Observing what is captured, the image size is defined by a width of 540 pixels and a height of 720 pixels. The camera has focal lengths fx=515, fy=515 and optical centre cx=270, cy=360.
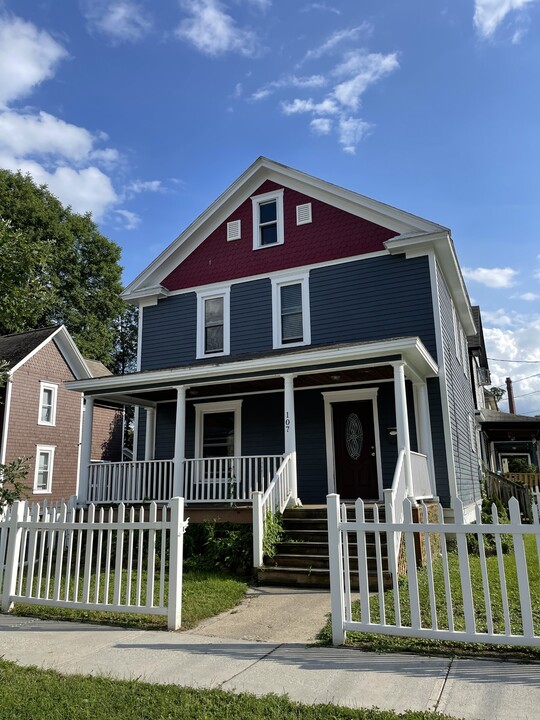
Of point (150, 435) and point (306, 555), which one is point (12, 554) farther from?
point (150, 435)

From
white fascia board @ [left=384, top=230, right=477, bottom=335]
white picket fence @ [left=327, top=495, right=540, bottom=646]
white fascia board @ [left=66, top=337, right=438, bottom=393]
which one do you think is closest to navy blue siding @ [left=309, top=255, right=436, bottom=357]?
white fascia board @ [left=384, top=230, right=477, bottom=335]

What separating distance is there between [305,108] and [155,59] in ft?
10.2

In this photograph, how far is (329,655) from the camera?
4227mm

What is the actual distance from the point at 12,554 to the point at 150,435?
713 cm

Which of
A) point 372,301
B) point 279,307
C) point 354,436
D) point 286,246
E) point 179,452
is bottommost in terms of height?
point 179,452

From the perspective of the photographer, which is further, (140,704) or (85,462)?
(85,462)

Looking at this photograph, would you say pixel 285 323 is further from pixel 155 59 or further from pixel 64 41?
pixel 64 41

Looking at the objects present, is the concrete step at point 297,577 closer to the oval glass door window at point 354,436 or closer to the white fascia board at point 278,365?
the white fascia board at point 278,365

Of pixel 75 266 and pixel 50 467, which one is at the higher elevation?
pixel 75 266

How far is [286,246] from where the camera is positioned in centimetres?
1283

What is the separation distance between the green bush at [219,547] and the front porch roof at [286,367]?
2977mm

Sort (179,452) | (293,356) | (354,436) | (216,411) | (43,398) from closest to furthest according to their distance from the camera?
(293,356) < (179,452) < (354,436) < (216,411) < (43,398)

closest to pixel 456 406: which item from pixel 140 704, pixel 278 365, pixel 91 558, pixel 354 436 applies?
pixel 354 436

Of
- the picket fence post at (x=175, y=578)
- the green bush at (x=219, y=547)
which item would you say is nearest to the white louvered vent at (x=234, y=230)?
the green bush at (x=219, y=547)
